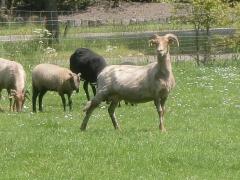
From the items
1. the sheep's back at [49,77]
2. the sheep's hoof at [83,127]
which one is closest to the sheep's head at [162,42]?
the sheep's hoof at [83,127]

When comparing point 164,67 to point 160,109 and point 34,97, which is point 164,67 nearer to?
point 160,109

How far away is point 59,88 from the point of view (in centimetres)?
1739

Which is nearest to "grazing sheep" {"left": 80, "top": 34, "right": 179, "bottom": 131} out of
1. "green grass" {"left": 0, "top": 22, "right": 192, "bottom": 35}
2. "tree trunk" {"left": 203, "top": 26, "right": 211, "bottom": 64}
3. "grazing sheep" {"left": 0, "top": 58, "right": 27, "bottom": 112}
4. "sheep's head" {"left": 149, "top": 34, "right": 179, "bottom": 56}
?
"sheep's head" {"left": 149, "top": 34, "right": 179, "bottom": 56}

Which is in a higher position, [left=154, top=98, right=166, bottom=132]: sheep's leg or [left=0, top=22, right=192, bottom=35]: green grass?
[left=0, top=22, right=192, bottom=35]: green grass

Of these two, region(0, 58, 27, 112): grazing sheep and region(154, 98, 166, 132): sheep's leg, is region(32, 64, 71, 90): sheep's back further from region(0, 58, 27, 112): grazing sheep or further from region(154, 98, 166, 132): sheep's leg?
region(154, 98, 166, 132): sheep's leg

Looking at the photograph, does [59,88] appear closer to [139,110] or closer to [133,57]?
[139,110]

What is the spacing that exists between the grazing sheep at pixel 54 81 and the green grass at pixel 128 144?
66 cm

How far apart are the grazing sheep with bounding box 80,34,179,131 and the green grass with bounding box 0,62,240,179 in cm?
58

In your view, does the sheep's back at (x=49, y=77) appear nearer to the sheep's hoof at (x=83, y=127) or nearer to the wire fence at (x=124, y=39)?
the sheep's hoof at (x=83, y=127)

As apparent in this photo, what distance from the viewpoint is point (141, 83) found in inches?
509

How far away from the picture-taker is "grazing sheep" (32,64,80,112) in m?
17.3

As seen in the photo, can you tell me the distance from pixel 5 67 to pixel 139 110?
156 inches

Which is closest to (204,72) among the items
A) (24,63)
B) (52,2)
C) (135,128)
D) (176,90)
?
(176,90)

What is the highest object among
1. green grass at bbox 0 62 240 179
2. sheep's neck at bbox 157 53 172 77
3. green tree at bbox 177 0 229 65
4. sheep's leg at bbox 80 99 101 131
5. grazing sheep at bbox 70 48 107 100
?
green tree at bbox 177 0 229 65
